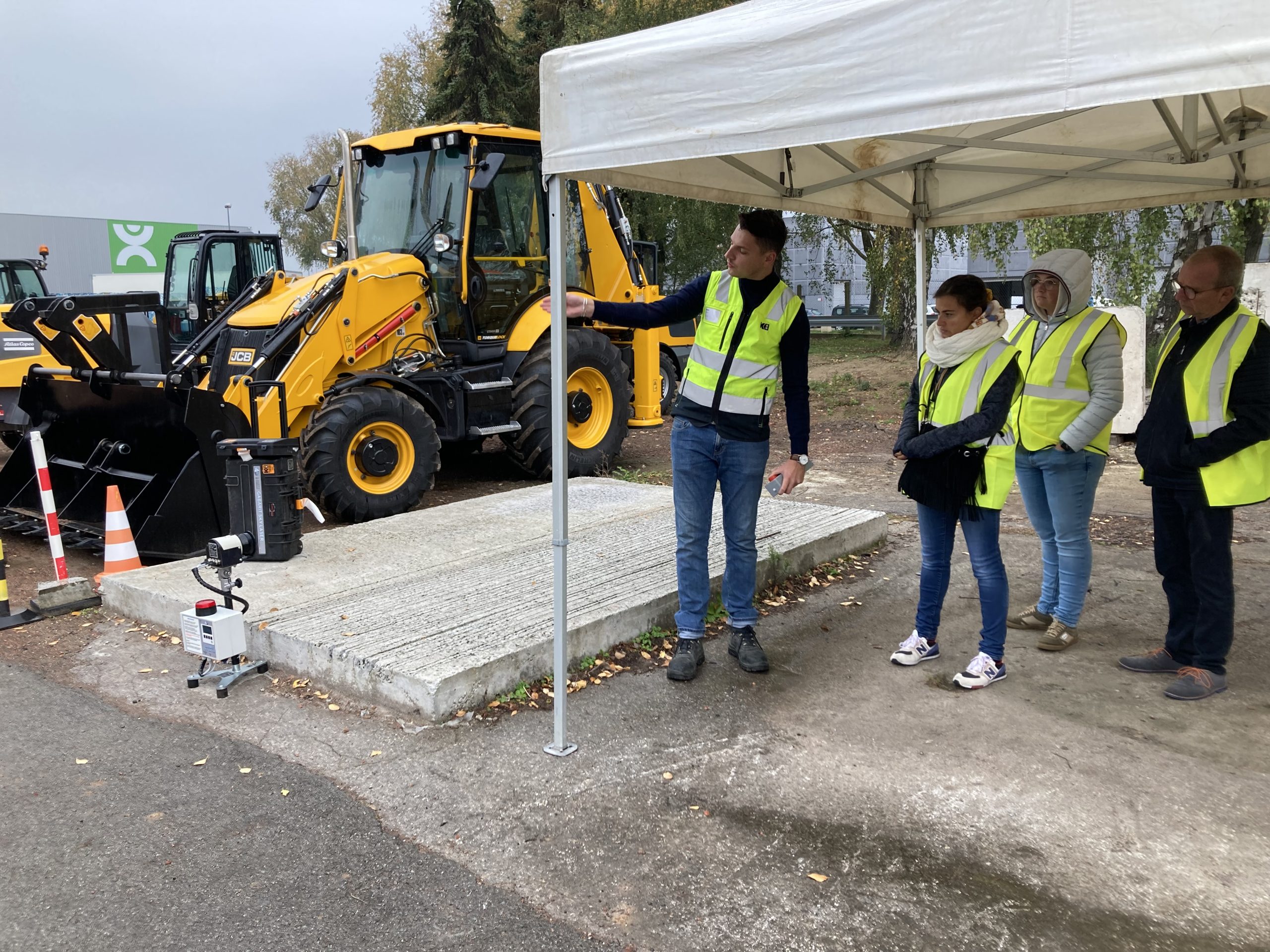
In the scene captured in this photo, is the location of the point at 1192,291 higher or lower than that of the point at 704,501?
higher

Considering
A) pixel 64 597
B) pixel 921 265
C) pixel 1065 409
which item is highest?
pixel 921 265

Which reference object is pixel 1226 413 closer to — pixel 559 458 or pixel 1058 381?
pixel 1058 381

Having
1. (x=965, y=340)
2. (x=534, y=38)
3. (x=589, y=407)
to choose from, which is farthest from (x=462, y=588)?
(x=534, y=38)

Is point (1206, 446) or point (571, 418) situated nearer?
point (1206, 446)

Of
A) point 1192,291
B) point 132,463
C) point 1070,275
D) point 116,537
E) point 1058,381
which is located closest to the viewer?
point 1192,291

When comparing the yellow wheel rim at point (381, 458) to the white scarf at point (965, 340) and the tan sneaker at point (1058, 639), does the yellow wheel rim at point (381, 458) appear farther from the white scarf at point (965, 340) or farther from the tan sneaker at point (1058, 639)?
the tan sneaker at point (1058, 639)

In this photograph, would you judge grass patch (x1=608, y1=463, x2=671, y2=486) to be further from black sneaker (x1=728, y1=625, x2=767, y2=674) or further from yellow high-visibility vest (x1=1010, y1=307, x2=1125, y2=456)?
yellow high-visibility vest (x1=1010, y1=307, x2=1125, y2=456)

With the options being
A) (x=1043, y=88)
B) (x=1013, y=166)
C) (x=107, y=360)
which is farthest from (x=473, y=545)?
(x=1043, y=88)

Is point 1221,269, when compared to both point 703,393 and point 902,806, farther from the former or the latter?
point 902,806

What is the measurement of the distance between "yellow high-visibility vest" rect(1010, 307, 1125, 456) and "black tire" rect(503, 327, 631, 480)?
433cm

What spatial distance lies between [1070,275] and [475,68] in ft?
82.2

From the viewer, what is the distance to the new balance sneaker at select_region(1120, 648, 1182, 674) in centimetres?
404

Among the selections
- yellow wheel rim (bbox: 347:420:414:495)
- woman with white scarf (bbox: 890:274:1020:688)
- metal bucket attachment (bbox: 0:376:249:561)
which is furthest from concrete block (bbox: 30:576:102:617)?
woman with white scarf (bbox: 890:274:1020:688)

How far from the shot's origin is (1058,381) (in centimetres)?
411
